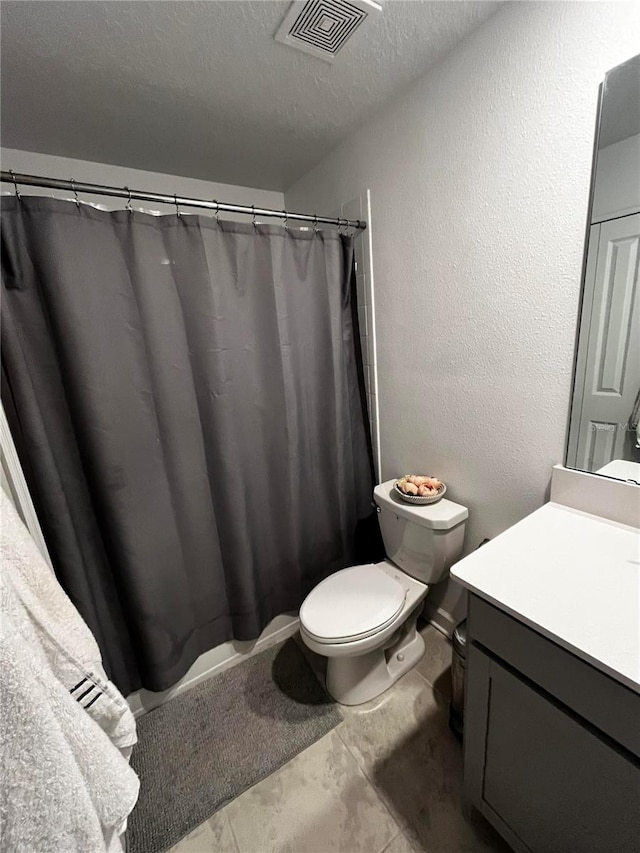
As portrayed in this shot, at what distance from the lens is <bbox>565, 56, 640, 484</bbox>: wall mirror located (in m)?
0.86

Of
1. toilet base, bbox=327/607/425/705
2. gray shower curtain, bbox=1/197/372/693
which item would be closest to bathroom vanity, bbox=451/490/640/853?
toilet base, bbox=327/607/425/705

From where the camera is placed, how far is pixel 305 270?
4.87 ft

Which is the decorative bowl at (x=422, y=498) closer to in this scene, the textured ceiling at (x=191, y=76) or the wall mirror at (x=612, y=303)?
the wall mirror at (x=612, y=303)

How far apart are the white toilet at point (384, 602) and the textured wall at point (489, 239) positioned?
19 centimetres

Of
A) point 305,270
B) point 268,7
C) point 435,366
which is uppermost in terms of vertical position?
point 268,7

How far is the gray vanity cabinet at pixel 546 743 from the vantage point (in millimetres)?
619

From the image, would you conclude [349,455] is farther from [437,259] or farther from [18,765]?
[18,765]

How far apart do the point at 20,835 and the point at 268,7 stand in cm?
174

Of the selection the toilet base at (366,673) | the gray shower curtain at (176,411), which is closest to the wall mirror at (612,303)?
the gray shower curtain at (176,411)

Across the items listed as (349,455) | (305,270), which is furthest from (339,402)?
(305,270)

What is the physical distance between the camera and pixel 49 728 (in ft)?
1.68

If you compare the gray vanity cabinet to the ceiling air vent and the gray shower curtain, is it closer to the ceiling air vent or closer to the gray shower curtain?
the gray shower curtain

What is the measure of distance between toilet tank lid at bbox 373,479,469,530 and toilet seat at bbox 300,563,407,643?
0.91 ft

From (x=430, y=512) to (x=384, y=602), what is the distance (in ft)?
1.25
